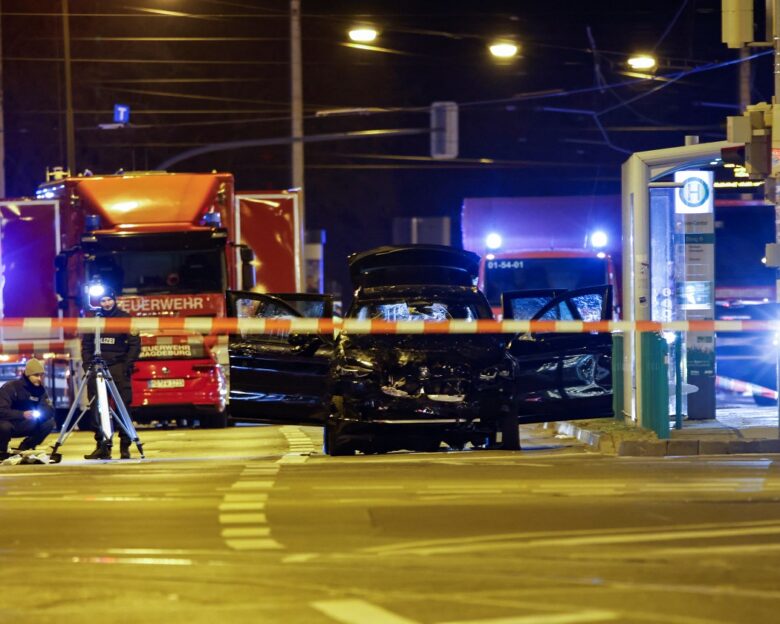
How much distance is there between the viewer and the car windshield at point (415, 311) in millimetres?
15611

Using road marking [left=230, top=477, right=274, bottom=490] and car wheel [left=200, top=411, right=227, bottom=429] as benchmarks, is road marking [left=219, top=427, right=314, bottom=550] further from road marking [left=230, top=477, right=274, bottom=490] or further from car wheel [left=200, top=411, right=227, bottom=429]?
car wheel [left=200, top=411, right=227, bottom=429]

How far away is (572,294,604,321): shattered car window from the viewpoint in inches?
647

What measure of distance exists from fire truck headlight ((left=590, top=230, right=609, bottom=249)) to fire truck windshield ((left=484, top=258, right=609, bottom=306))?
750mm

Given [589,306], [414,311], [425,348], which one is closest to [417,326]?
[425,348]

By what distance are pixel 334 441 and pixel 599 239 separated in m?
12.9

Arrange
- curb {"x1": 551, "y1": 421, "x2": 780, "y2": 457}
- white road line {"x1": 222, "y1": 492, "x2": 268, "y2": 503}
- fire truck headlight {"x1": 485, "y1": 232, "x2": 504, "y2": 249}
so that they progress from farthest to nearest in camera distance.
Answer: fire truck headlight {"x1": 485, "y1": 232, "x2": 504, "y2": 249} → curb {"x1": 551, "y1": 421, "x2": 780, "y2": 457} → white road line {"x1": 222, "y1": 492, "x2": 268, "y2": 503}

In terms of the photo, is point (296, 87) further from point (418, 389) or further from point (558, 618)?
point (558, 618)

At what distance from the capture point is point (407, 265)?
1620cm

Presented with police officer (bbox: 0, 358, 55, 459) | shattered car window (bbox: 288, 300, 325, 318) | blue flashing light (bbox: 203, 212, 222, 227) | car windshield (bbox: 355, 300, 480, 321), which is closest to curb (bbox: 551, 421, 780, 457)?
car windshield (bbox: 355, 300, 480, 321)

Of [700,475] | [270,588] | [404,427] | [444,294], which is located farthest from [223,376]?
[270,588]

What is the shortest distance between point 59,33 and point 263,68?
6623 mm

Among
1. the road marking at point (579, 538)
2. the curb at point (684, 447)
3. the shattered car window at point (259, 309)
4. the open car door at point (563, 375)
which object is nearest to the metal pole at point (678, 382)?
the open car door at point (563, 375)

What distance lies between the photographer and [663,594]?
7145 millimetres

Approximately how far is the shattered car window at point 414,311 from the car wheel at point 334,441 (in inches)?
56.4
